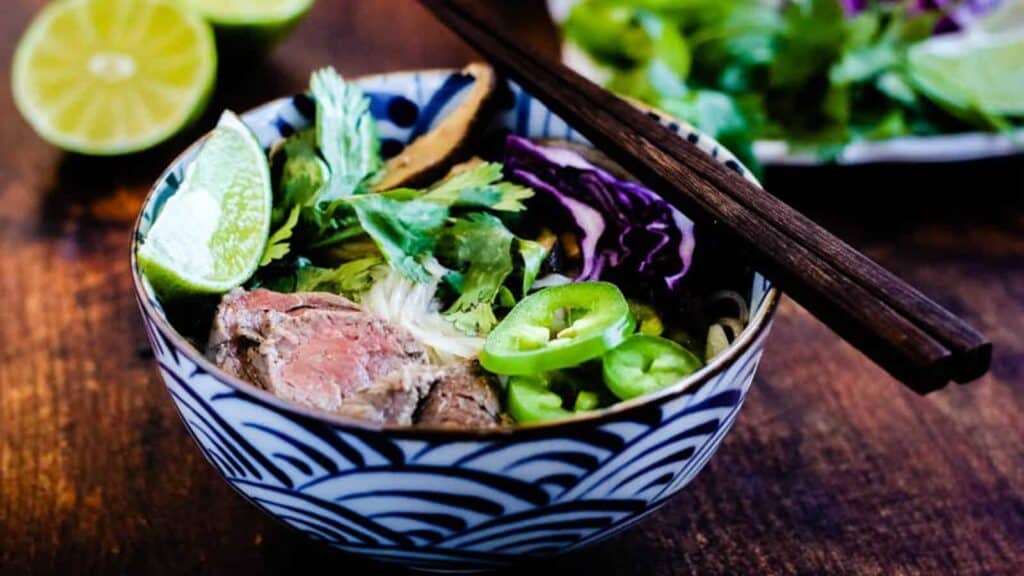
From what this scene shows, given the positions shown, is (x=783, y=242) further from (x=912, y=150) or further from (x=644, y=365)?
(x=912, y=150)

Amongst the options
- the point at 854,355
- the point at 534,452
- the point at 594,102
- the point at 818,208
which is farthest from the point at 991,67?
the point at 534,452

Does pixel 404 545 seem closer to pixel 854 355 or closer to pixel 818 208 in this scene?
pixel 854 355

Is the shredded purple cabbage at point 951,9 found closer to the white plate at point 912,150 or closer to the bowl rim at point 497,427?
the white plate at point 912,150

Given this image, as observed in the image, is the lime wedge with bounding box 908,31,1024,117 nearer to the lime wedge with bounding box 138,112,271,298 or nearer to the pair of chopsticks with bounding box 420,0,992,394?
the pair of chopsticks with bounding box 420,0,992,394

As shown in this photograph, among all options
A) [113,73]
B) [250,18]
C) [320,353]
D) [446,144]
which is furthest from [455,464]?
[250,18]

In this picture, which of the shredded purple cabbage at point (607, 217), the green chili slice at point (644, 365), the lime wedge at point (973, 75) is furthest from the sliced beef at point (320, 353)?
the lime wedge at point (973, 75)

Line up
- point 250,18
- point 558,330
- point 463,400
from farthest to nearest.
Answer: point 250,18 → point 558,330 → point 463,400

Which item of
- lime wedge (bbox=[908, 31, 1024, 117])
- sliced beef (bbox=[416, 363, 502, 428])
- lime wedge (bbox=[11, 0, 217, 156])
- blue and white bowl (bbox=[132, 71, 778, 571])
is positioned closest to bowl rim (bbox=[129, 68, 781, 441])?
blue and white bowl (bbox=[132, 71, 778, 571])
